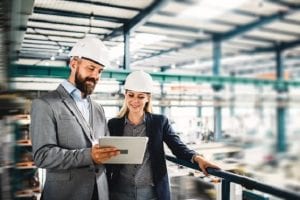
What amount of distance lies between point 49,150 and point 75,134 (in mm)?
213

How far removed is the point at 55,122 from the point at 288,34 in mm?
10565

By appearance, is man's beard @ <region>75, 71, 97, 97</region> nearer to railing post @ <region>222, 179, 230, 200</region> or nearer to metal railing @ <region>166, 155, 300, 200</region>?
metal railing @ <region>166, 155, 300, 200</region>

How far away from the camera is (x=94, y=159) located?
1837 mm

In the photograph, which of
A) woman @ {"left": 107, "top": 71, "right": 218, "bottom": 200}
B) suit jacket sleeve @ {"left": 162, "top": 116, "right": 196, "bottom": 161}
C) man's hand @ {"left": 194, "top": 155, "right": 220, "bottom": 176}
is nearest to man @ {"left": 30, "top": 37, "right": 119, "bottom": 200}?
woman @ {"left": 107, "top": 71, "right": 218, "bottom": 200}

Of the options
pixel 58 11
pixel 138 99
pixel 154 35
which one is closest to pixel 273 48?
pixel 154 35

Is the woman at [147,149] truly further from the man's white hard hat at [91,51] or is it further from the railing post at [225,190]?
the man's white hard hat at [91,51]

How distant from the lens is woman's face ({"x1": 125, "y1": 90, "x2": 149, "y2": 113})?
245 centimetres

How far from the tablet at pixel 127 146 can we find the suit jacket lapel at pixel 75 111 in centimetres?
24

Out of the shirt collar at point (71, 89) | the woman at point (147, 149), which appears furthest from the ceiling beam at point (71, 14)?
the shirt collar at point (71, 89)

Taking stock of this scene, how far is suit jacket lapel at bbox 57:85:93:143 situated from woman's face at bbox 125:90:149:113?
49 cm

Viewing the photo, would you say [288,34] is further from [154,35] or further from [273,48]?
[154,35]

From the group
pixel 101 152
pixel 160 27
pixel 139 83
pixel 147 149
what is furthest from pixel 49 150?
pixel 160 27

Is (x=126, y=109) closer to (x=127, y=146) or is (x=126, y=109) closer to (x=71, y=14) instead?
(x=127, y=146)

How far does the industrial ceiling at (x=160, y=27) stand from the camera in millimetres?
7184
